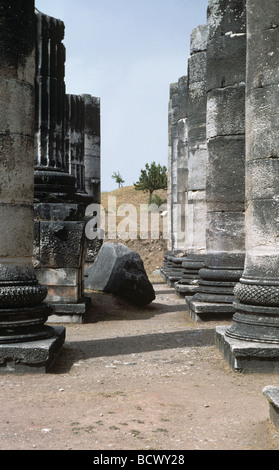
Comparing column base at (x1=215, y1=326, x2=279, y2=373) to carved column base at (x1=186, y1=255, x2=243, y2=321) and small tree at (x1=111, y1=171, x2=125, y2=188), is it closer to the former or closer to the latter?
carved column base at (x1=186, y1=255, x2=243, y2=321)

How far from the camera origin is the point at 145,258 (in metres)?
27.9

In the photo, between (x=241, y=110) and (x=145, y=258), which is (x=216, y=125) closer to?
(x=241, y=110)

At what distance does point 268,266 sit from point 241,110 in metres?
4.21

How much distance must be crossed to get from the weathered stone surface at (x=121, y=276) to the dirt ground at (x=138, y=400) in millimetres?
3461

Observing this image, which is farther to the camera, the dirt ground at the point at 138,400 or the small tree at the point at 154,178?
the small tree at the point at 154,178

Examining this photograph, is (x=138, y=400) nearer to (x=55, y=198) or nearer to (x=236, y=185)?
(x=236, y=185)

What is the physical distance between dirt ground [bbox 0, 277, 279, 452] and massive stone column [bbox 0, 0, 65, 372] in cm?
60

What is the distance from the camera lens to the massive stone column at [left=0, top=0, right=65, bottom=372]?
6113 mm

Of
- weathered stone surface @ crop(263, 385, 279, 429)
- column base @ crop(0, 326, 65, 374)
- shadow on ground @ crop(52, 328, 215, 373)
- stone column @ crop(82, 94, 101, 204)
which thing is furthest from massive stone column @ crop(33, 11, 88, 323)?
stone column @ crop(82, 94, 101, 204)

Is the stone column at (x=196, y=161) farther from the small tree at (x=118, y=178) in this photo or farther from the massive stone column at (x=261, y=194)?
the small tree at (x=118, y=178)

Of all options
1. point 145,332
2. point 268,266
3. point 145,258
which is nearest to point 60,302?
point 145,332

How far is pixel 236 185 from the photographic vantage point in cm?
971

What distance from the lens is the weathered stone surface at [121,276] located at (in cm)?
1172

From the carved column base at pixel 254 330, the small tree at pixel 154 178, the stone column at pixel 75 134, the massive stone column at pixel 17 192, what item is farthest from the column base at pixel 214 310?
the small tree at pixel 154 178
